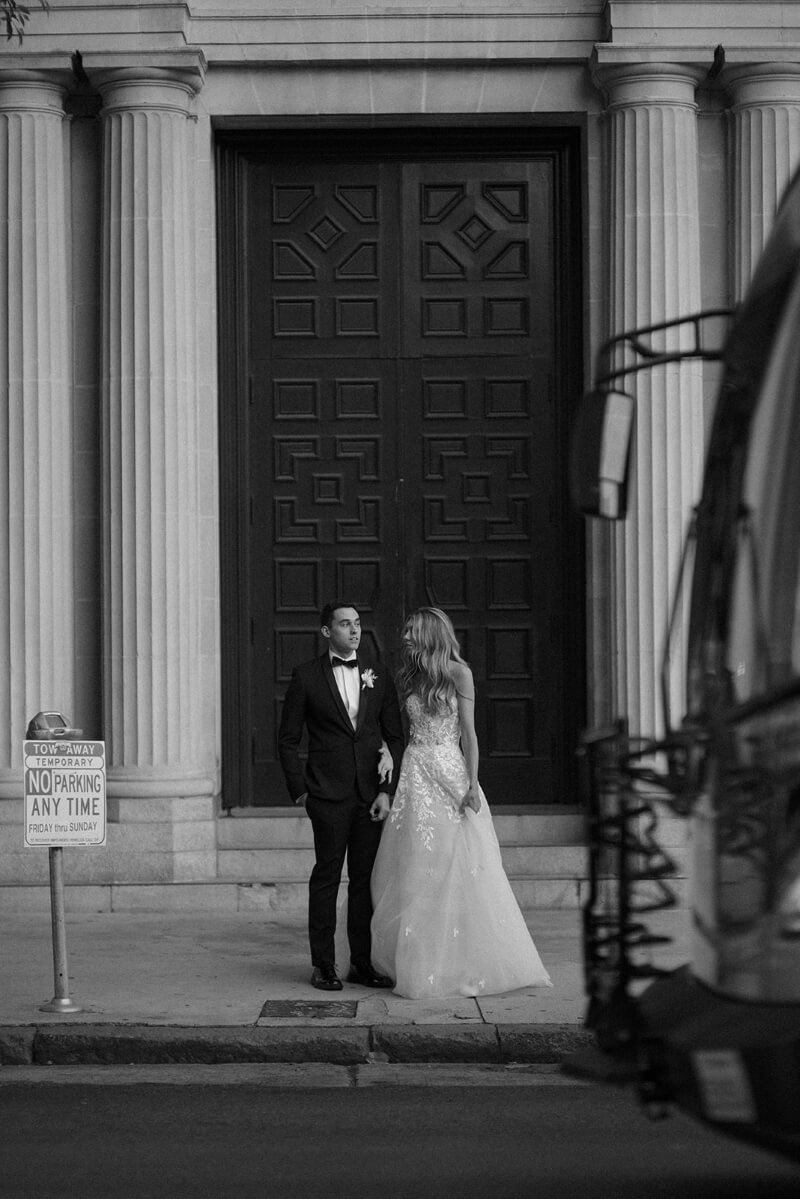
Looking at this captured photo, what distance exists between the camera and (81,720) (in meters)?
14.0

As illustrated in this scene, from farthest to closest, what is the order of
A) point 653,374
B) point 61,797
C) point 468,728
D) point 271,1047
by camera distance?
point 653,374 < point 468,728 < point 61,797 < point 271,1047

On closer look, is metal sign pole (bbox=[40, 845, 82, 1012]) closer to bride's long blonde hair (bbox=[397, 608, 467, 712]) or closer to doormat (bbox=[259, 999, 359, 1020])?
doormat (bbox=[259, 999, 359, 1020])

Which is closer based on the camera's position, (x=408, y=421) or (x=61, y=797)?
(x=61, y=797)

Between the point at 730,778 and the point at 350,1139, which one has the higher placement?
the point at 730,778

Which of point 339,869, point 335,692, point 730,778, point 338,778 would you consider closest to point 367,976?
point 339,869

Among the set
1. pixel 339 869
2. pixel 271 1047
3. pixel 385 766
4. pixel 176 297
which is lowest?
pixel 271 1047

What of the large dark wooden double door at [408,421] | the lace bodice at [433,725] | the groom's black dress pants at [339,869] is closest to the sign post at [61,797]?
the groom's black dress pants at [339,869]

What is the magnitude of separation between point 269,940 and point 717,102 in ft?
23.8

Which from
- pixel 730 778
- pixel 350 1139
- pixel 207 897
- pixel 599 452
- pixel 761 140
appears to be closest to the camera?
pixel 730 778

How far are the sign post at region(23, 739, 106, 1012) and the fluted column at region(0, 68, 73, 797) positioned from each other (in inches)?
155

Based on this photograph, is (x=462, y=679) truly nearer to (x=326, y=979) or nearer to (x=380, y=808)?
(x=380, y=808)

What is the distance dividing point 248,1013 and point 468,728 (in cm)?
197

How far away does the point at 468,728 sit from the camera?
10117 millimetres

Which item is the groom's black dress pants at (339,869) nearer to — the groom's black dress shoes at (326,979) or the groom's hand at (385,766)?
the groom's black dress shoes at (326,979)
